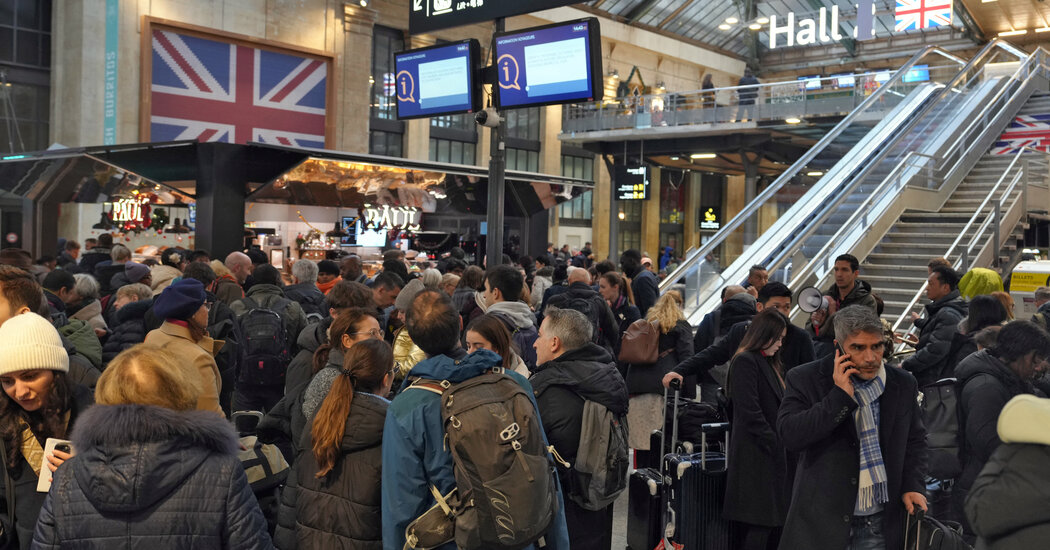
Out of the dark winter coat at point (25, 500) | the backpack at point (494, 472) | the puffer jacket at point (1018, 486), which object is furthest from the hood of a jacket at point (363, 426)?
the puffer jacket at point (1018, 486)

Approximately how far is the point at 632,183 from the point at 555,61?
15.6 m

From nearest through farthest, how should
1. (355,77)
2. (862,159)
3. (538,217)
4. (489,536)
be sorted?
1. (489,536)
2. (862,159)
3. (538,217)
4. (355,77)

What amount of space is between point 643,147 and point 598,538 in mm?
22022

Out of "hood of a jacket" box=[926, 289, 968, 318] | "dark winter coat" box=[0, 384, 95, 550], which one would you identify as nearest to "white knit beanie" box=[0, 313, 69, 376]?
"dark winter coat" box=[0, 384, 95, 550]

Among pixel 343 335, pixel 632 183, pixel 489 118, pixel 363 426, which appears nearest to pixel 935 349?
pixel 343 335

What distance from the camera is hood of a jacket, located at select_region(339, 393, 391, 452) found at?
9.77 ft

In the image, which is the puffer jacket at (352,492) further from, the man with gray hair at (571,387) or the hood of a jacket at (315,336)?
the hood of a jacket at (315,336)

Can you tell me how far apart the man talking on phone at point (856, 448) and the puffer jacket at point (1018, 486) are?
3.31 feet

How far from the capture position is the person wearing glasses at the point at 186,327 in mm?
3887

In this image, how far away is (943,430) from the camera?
4180 millimetres

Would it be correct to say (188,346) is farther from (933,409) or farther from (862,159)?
(862,159)

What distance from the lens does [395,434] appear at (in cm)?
285

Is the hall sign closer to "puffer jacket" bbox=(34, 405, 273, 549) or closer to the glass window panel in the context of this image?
"puffer jacket" bbox=(34, 405, 273, 549)

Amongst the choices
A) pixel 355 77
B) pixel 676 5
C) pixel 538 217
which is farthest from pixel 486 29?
pixel 538 217
